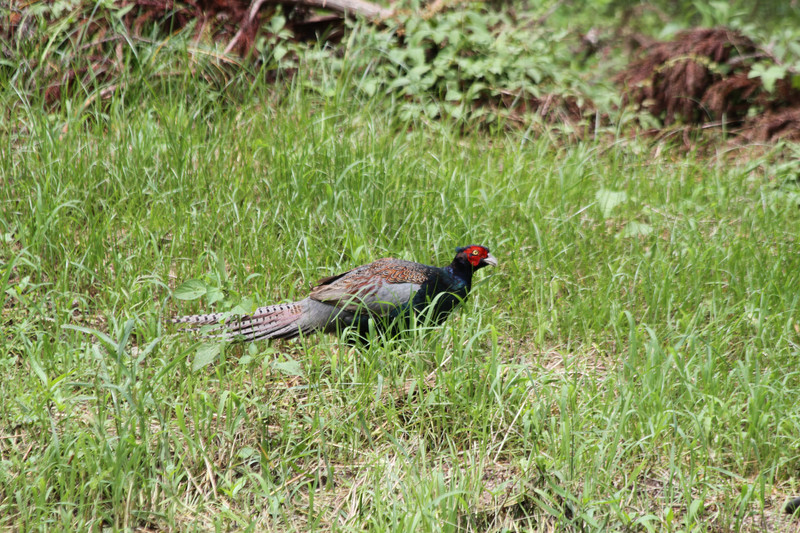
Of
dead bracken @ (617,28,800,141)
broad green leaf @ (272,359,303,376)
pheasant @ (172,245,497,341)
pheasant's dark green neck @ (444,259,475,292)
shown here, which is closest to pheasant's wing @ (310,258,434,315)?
pheasant @ (172,245,497,341)

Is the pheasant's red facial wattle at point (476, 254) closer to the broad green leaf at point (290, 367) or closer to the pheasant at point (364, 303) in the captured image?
the pheasant at point (364, 303)

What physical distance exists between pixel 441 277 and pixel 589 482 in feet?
4.64

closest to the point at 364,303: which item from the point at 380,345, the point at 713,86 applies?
the point at 380,345

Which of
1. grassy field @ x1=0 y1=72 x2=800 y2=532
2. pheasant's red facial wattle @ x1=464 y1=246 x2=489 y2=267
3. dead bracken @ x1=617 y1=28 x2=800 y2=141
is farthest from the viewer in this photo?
dead bracken @ x1=617 y1=28 x2=800 y2=141

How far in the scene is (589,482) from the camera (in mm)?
3174

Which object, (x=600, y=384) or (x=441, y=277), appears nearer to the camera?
(x=600, y=384)

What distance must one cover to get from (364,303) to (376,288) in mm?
145

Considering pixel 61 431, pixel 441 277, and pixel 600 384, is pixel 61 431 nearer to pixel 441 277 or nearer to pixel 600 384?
pixel 441 277

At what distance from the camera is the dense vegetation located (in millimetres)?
3211

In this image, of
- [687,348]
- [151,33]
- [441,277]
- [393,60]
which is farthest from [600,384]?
[151,33]

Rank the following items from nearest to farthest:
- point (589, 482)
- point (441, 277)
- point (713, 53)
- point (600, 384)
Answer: point (589, 482)
point (600, 384)
point (441, 277)
point (713, 53)

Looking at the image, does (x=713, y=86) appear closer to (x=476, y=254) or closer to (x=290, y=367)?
(x=476, y=254)

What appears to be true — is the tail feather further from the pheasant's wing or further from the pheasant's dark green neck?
the pheasant's dark green neck

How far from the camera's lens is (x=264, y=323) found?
157 inches
